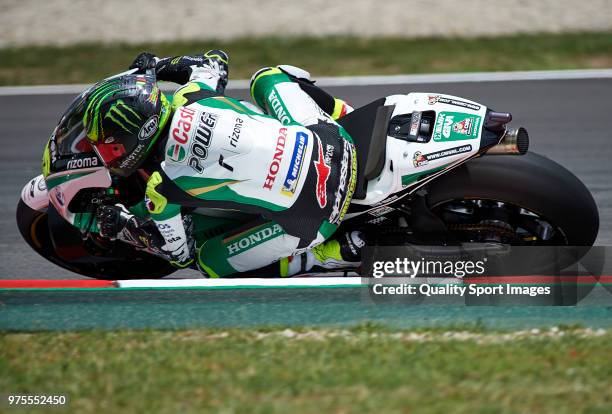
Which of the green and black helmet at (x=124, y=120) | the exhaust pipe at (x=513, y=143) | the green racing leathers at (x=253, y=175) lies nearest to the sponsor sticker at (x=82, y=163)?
the green and black helmet at (x=124, y=120)

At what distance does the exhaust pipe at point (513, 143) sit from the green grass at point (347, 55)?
4115 mm

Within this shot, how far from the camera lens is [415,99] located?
4406 mm

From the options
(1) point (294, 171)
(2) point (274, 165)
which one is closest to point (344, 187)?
(1) point (294, 171)

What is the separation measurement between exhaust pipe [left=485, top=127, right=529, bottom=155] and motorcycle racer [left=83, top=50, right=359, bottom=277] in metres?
0.74

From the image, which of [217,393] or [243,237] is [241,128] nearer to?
[243,237]

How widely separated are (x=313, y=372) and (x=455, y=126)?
1.43 metres

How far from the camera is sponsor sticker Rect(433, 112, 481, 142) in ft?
13.6

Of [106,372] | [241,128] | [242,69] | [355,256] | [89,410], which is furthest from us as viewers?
[242,69]

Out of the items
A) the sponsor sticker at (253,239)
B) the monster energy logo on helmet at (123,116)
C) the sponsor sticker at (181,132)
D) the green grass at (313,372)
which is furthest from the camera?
the sponsor sticker at (253,239)

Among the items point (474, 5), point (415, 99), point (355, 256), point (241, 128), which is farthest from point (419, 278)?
point (474, 5)

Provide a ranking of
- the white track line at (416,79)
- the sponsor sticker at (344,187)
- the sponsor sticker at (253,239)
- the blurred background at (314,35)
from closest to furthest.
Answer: the sponsor sticker at (344,187)
the sponsor sticker at (253,239)
the white track line at (416,79)
the blurred background at (314,35)

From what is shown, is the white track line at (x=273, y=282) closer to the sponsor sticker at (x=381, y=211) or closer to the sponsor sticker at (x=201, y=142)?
the sponsor sticker at (x=381, y=211)

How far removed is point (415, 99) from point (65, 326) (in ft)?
7.13

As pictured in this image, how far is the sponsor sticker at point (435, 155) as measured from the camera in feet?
13.5
